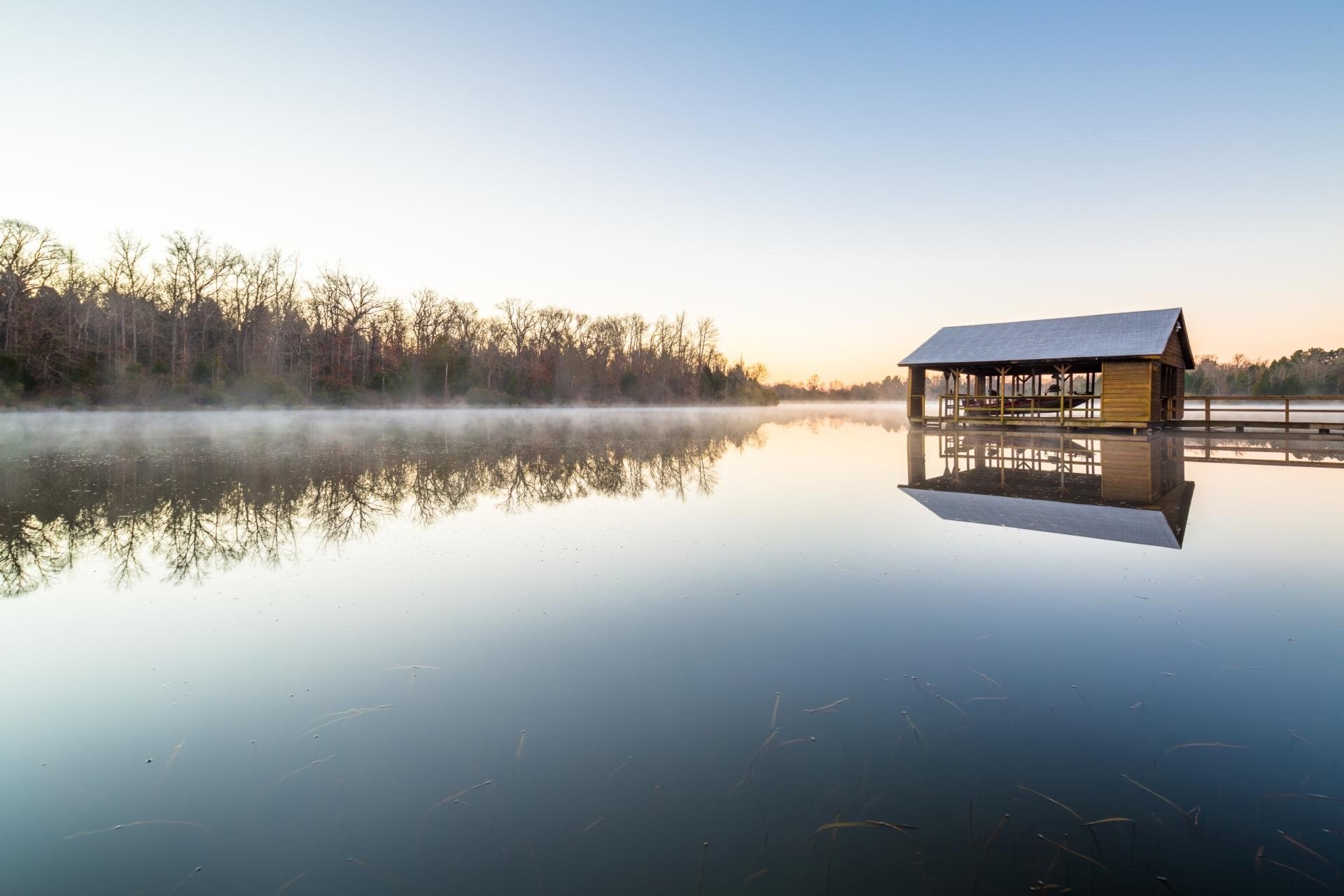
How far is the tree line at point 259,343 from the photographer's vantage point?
1478 inches

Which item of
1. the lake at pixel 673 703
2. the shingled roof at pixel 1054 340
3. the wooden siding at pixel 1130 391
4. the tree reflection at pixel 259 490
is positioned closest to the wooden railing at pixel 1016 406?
the wooden siding at pixel 1130 391

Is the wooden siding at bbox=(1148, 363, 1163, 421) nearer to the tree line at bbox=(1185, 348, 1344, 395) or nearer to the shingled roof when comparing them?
the shingled roof

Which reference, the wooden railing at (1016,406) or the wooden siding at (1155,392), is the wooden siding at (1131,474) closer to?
the wooden siding at (1155,392)

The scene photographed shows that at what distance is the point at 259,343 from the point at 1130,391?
5788 cm

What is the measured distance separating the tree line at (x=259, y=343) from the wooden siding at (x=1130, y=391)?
51072 mm

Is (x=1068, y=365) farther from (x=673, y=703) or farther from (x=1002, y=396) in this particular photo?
(x=673, y=703)

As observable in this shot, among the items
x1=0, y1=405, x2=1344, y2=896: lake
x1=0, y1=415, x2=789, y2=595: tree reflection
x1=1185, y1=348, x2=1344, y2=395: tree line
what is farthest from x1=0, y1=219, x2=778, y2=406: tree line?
x1=1185, y1=348, x2=1344, y2=395: tree line

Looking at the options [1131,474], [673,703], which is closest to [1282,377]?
[1131,474]

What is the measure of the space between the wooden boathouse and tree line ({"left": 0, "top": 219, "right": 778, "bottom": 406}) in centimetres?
4470

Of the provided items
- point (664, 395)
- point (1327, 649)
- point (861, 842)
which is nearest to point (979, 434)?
point (1327, 649)

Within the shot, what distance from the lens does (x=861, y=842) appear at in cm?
242

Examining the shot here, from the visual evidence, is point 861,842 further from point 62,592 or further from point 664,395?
point 664,395

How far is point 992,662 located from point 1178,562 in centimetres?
398

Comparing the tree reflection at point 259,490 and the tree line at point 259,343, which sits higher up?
the tree line at point 259,343
